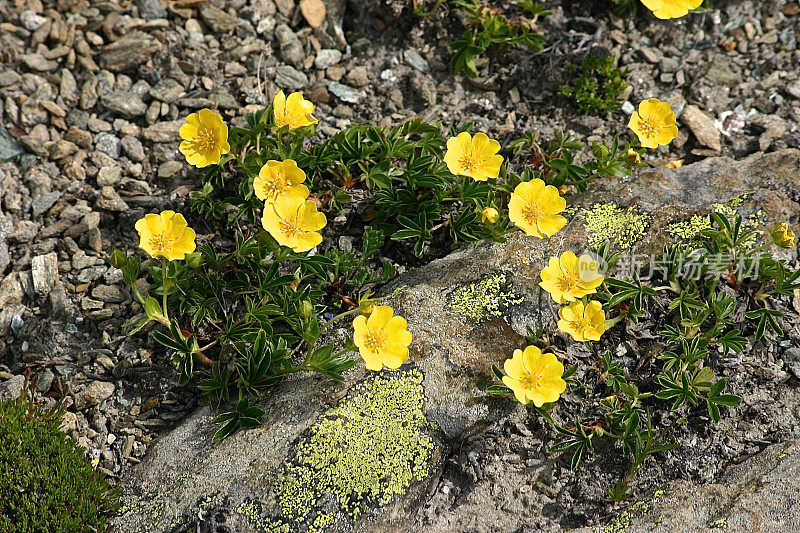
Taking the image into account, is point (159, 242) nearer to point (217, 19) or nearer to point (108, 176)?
point (108, 176)

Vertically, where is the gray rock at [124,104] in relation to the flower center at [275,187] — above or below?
below

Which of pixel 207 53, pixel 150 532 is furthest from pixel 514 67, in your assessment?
pixel 150 532

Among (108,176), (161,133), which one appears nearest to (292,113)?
(161,133)

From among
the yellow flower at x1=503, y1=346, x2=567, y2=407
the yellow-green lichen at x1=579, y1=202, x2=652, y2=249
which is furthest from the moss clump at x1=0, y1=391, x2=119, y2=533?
the yellow-green lichen at x1=579, y1=202, x2=652, y2=249

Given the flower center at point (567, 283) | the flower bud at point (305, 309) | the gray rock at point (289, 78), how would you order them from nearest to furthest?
the flower bud at point (305, 309)
the flower center at point (567, 283)
the gray rock at point (289, 78)

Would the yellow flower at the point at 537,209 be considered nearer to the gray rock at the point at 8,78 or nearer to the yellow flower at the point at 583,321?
the yellow flower at the point at 583,321

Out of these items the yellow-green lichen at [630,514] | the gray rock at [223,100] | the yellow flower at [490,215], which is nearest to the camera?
the yellow-green lichen at [630,514]

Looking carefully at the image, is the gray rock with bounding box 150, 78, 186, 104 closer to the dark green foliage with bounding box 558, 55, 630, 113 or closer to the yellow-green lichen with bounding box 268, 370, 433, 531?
the yellow-green lichen with bounding box 268, 370, 433, 531

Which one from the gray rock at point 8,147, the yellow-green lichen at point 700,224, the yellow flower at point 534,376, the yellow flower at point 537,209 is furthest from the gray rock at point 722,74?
the gray rock at point 8,147
